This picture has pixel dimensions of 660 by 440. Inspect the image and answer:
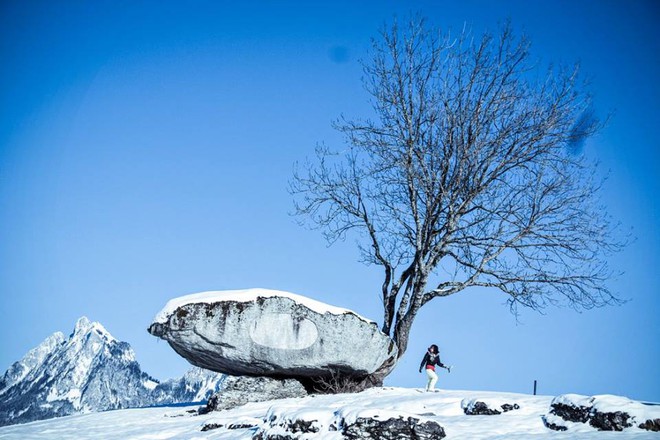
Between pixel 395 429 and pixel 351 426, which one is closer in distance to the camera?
pixel 395 429

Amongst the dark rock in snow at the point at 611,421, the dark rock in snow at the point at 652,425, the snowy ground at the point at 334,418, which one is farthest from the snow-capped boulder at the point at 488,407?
the dark rock in snow at the point at 652,425

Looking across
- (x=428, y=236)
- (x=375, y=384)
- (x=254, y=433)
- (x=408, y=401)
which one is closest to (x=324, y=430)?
(x=254, y=433)

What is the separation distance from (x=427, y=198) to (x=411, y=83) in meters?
3.49

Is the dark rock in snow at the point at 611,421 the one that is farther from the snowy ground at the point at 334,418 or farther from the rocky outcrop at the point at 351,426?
the rocky outcrop at the point at 351,426

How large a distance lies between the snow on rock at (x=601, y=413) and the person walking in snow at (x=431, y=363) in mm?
5185

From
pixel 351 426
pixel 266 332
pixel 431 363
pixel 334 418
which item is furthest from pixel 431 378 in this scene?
pixel 351 426

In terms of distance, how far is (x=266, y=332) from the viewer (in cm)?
1434

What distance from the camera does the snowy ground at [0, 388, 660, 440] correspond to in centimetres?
916

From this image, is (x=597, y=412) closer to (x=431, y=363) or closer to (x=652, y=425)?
(x=652, y=425)

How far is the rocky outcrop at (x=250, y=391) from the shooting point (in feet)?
47.2

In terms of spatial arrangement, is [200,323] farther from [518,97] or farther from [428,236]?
[518,97]

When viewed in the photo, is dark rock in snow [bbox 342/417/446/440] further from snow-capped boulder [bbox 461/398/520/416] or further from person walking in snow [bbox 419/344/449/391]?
person walking in snow [bbox 419/344/449/391]

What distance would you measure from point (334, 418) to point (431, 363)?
602 cm

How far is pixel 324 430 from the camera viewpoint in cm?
949
